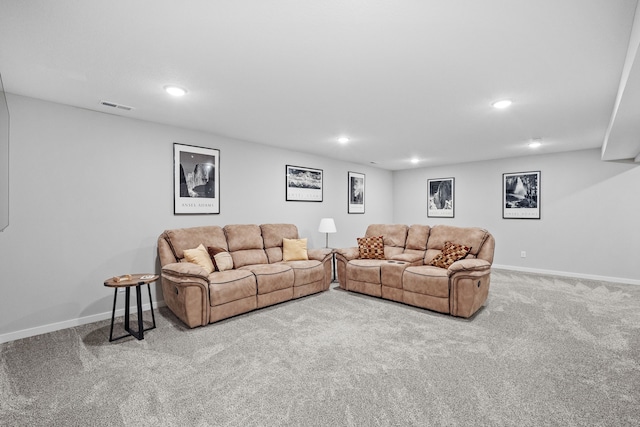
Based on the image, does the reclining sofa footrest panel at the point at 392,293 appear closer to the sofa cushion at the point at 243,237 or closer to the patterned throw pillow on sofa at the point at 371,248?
the patterned throw pillow on sofa at the point at 371,248

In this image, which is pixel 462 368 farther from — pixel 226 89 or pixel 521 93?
pixel 226 89

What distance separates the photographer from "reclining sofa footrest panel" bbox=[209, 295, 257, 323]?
338 cm

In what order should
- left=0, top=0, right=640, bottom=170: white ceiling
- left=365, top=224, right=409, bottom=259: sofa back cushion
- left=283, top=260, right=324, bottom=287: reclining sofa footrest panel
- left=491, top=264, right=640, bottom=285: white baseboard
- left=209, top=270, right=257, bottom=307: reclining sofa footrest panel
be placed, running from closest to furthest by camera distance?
left=0, top=0, right=640, bottom=170: white ceiling
left=209, top=270, right=257, bottom=307: reclining sofa footrest panel
left=283, top=260, right=324, bottom=287: reclining sofa footrest panel
left=365, top=224, right=409, bottom=259: sofa back cushion
left=491, top=264, right=640, bottom=285: white baseboard

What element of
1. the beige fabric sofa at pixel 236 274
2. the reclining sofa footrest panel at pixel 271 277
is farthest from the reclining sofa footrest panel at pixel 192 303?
the reclining sofa footrest panel at pixel 271 277

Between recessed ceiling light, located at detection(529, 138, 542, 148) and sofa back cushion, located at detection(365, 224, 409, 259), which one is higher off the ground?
recessed ceiling light, located at detection(529, 138, 542, 148)

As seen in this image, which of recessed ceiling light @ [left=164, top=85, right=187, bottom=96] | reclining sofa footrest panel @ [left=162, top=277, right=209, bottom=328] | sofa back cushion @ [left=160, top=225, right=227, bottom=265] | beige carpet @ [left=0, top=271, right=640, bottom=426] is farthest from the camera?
sofa back cushion @ [left=160, top=225, right=227, bottom=265]

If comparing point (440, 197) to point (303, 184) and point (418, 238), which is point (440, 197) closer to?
point (418, 238)

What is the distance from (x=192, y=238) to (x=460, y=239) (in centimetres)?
378

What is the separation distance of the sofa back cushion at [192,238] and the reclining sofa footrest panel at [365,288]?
6.55 feet

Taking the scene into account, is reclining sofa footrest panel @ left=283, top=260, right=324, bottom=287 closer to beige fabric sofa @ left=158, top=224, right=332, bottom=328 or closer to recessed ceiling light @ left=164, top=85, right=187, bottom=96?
beige fabric sofa @ left=158, top=224, right=332, bottom=328

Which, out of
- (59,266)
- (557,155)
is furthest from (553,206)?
(59,266)

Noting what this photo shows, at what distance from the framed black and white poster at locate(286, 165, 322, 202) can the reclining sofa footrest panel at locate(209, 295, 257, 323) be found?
2329 mm

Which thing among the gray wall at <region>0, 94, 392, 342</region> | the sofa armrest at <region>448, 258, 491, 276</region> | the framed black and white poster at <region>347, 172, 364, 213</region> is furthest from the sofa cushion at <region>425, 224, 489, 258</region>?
the gray wall at <region>0, 94, 392, 342</region>

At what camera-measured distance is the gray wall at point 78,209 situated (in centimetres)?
304
